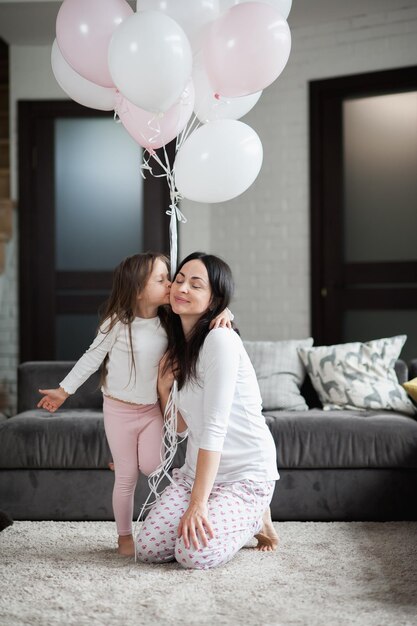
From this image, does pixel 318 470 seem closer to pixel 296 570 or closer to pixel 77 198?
pixel 296 570

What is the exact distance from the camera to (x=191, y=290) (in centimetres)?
239

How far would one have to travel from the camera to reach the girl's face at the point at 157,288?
253 centimetres

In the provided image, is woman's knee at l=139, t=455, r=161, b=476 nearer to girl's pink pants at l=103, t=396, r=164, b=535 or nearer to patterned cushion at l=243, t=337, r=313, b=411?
girl's pink pants at l=103, t=396, r=164, b=535

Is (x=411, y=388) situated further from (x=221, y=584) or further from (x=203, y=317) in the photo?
(x=221, y=584)

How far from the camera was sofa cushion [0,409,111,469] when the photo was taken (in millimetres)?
3072

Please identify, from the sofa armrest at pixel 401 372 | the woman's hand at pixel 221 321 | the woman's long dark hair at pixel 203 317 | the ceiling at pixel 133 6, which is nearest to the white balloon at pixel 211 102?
the woman's long dark hair at pixel 203 317

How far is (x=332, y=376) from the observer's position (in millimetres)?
3492

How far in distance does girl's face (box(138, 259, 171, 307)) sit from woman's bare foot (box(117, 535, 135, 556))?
76cm

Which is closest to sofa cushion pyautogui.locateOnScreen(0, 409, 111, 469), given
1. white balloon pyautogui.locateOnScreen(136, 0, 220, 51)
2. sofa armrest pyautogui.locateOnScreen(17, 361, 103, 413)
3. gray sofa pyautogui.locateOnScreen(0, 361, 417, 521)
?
gray sofa pyautogui.locateOnScreen(0, 361, 417, 521)

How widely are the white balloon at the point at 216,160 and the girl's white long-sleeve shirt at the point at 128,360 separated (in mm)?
483

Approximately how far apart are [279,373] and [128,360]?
1191 mm

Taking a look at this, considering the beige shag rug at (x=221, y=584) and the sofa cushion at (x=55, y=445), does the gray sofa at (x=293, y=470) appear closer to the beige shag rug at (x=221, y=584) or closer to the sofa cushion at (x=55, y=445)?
the sofa cushion at (x=55, y=445)

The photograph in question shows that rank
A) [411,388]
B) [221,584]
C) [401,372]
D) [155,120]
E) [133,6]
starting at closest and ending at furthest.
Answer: [221,584] < [155,120] < [411,388] < [401,372] < [133,6]

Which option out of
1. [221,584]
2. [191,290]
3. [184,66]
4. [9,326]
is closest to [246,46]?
[184,66]
